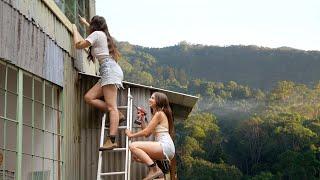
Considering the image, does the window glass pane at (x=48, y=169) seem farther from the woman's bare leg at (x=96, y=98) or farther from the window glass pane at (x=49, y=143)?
the woman's bare leg at (x=96, y=98)

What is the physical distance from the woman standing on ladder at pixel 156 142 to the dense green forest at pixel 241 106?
2478 inches

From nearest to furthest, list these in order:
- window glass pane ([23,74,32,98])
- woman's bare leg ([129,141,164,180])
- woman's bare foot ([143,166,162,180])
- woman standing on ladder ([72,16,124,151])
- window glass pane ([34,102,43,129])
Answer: window glass pane ([23,74,32,98]) < woman's bare leg ([129,141,164,180]) < woman's bare foot ([143,166,162,180]) < woman standing on ladder ([72,16,124,151]) < window glass pane ([34,102,43,129])

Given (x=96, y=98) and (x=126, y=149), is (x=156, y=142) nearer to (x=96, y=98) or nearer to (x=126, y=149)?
(x=126, y=149)

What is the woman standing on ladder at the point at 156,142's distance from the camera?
7227 mm

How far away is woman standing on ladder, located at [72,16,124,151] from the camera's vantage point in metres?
7.78

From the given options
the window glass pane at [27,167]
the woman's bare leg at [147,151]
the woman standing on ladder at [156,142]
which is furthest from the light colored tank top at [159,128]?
the window glass pane at [27,167]

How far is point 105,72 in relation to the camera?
7871mm

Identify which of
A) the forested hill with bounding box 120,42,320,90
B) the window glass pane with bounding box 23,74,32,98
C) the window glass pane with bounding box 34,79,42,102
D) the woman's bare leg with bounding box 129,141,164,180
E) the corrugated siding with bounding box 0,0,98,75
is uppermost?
the forested hill with bounding box 120,42,320,90

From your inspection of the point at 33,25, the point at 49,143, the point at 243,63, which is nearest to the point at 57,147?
the point at 49,143

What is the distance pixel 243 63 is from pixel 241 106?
2486 cm

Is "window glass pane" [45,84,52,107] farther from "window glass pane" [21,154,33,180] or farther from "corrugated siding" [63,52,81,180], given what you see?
"window glass pane" [21,154,33,180]

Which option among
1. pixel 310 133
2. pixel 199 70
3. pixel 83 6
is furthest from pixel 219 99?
pixel 83 6

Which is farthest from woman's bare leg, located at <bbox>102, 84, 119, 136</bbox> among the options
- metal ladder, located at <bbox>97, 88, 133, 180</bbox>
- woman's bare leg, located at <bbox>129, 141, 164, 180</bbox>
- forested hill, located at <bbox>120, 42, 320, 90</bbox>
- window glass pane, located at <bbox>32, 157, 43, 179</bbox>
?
forested hill, located at <bbox>120, 42, 320, 90</bbox>

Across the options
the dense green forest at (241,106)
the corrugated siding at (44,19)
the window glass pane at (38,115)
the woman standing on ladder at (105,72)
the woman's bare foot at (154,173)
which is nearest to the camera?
the corrugated siding at (44,19)
